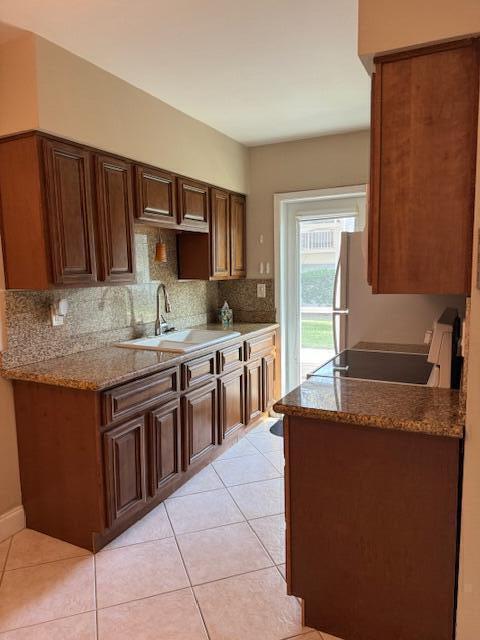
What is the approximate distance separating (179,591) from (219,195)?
2.81 m

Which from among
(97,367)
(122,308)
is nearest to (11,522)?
(97,367)

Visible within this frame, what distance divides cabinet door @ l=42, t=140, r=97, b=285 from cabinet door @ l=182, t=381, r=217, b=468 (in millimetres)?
996

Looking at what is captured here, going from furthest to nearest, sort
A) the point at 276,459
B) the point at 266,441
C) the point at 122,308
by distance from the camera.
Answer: the point at 266,441 → the point at 276,459 → the point at 122,308

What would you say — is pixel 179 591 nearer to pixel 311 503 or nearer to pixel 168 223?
pixel 311 503

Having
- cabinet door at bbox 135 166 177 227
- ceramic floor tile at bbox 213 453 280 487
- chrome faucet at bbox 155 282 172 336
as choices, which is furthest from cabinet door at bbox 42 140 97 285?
ceramic floor tile at bbox 213 453 280 487

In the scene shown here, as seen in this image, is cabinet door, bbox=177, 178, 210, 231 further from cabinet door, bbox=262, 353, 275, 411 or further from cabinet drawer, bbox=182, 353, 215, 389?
cabinet door, bbox=262, 353, 275, 411

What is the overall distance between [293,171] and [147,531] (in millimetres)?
3005

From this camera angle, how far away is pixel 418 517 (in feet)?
4.80

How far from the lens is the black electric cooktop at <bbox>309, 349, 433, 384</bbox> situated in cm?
200

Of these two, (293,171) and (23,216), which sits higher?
(293,171)

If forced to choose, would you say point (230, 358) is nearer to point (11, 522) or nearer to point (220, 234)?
point (220, 234)

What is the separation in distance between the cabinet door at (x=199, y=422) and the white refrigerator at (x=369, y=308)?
38.3 inches

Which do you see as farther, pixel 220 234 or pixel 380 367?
pixel 220 234

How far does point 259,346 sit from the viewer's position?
147 inches
